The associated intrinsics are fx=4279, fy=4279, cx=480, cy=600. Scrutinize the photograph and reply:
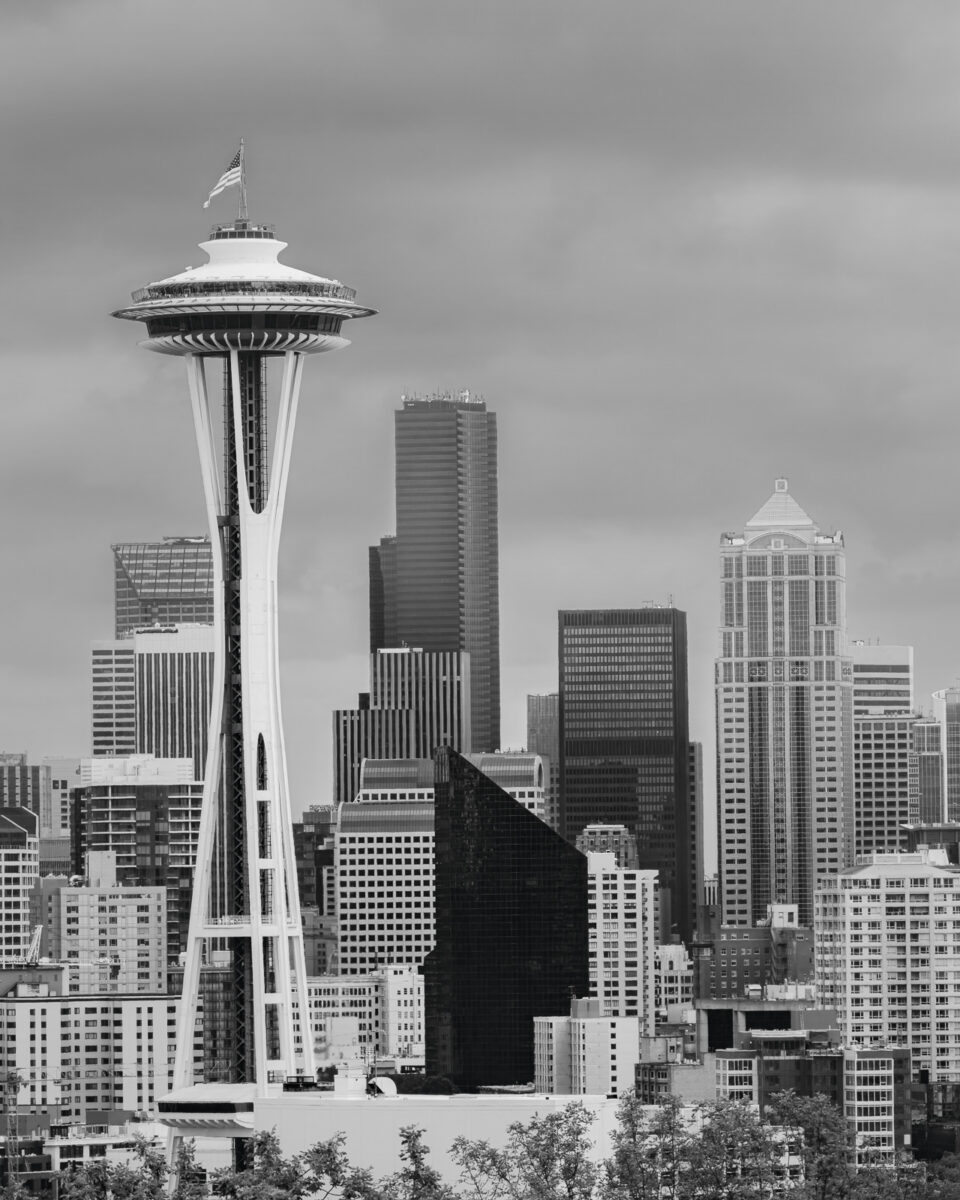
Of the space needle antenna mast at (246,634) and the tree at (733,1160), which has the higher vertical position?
the space needle antenna mast at (246,634)

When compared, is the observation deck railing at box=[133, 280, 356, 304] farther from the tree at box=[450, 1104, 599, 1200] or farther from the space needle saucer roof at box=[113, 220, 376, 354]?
the tree at box=[450, 1104, 599, 1200]

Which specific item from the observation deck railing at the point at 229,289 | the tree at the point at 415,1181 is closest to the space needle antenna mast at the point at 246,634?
the observation deck railing at the point at 229,289

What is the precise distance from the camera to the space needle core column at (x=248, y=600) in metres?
180

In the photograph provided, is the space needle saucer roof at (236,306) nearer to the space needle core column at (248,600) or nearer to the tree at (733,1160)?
the space needle core column at (248,600)

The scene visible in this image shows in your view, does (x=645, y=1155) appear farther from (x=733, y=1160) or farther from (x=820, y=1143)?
(x=820, y=1143)

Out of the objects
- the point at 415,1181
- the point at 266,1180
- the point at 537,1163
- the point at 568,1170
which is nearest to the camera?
the point at 266,1180

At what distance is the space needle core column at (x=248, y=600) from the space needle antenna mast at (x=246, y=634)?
0.06m

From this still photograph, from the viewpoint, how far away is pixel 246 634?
180 m

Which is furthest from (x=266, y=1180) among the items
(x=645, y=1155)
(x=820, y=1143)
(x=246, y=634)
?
(x=246, y=634)

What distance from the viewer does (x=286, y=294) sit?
181m

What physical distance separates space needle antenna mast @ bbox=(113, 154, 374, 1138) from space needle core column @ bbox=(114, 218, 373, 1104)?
0.06 metres

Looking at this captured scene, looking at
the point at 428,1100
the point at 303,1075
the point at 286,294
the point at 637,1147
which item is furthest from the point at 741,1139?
the point at 286,294

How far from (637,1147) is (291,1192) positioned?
1922cm

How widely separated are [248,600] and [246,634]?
4.72 ft
